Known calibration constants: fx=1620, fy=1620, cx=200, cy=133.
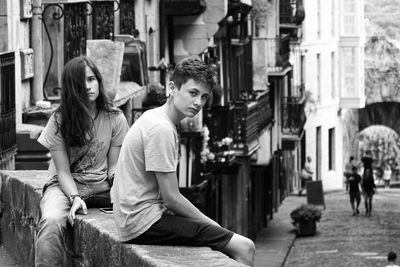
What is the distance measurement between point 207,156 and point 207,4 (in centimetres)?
309

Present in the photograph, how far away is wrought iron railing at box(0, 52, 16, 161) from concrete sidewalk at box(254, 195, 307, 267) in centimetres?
2043

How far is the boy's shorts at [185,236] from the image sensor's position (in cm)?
840

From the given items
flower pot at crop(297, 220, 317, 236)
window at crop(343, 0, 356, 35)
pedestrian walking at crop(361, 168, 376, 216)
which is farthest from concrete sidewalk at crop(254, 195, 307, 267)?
window at crop(343, 0, 356, 35)

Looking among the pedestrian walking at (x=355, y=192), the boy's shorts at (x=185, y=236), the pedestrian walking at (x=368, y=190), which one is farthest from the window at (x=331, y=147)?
the boy's shorts at (x=185, y=236)

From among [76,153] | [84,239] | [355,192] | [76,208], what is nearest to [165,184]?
[84,239]

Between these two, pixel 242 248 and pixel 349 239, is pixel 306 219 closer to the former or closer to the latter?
pixel 349 239

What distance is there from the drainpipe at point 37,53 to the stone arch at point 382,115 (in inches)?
2376

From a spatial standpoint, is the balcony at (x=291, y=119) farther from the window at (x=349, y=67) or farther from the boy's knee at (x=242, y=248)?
the boy's knee at (x=242, y=248)

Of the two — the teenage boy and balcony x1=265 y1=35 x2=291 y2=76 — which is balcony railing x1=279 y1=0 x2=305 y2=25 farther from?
the teenage boy

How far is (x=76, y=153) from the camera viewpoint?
33.5ft

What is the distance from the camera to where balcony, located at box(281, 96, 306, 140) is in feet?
173

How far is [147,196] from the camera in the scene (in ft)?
28.1

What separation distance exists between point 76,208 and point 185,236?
1.44 m

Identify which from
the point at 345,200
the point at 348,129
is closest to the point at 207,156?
the point at 345,200
